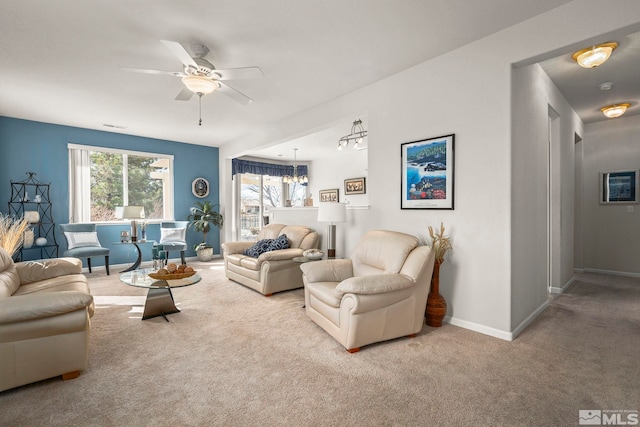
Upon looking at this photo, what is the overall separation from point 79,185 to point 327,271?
5353 mm

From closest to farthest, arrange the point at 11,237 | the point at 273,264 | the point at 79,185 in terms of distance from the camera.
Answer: the point at 273,264 < the point at 11,237 < the point at 79,185

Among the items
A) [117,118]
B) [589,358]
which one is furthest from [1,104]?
[589,358]

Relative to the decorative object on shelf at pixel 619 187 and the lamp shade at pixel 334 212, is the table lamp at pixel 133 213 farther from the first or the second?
the decorative object on shelf at pixel 619 187

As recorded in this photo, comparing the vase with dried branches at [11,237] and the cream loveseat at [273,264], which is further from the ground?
the vase with dried branches at [11,237]

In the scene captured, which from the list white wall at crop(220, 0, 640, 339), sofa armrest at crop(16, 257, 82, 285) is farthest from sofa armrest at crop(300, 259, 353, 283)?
sofa armrest at crop(16, 257, 82, 285)

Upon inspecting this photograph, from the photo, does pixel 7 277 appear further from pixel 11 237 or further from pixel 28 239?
pixel 28 239

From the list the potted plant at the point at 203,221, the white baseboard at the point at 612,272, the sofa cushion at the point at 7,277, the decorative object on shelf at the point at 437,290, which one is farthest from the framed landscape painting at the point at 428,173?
the potted plant at the point at 203,221

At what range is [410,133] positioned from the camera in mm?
3373

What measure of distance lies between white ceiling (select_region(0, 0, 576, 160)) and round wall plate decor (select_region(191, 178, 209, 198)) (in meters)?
2.85

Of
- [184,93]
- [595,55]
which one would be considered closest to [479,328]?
[595,55]

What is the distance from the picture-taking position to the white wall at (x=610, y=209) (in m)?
5.00

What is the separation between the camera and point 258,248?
15.4ft

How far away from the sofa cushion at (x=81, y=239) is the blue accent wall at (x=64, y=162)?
20.3 inches

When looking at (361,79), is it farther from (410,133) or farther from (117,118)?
(117,118)
